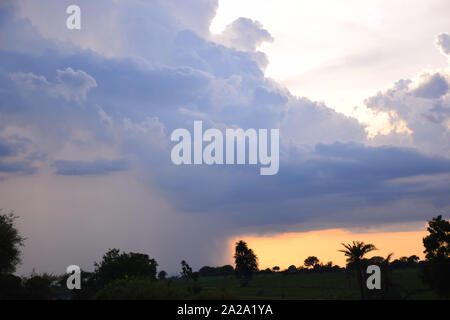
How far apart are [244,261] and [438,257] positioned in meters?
82.1

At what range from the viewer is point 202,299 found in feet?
124

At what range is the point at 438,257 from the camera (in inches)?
2547

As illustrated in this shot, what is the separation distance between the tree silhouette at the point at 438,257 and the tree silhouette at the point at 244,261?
77730 millimetres

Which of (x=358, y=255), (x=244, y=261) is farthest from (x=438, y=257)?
(x=244, y=261)

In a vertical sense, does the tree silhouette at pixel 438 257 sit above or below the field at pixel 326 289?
above

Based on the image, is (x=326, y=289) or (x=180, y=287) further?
(x=326, y=289)

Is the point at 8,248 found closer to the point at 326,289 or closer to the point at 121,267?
the point at 121,267

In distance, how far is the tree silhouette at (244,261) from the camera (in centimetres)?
14025

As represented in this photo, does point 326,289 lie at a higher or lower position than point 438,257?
lower

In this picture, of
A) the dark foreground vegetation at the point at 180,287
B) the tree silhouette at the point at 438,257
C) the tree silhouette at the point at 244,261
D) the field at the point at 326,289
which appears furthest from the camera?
the tree silhouette at the point at 244,261

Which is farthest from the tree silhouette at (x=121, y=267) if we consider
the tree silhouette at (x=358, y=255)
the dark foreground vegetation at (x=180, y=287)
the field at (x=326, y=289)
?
the tree silhouette at (x=358, y=255)

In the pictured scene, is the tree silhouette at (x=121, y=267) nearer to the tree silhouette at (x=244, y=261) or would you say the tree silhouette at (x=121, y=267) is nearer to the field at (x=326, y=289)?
the field at (x=326, y=289)
